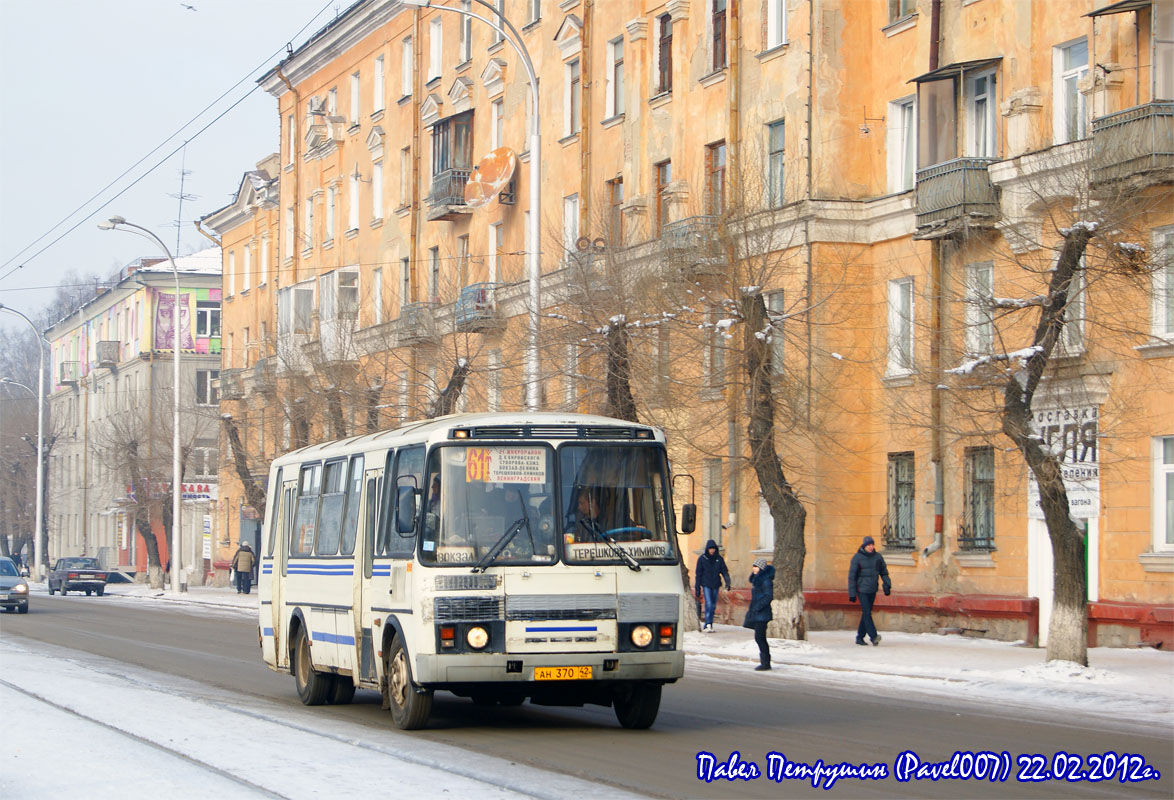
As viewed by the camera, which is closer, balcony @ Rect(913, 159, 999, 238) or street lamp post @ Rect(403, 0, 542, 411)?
balcony @ Rect(913, 159, 999, 238)

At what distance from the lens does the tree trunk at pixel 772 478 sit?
85.0 feet

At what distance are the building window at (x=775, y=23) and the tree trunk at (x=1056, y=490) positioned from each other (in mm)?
13887

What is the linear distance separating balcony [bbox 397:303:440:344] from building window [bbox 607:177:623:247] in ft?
17.0

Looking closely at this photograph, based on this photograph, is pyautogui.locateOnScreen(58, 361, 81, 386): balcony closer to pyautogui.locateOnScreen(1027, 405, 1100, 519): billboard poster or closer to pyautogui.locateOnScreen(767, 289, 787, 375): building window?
pyautogui.locateOnScreen(767, 289, 787, 375): building window

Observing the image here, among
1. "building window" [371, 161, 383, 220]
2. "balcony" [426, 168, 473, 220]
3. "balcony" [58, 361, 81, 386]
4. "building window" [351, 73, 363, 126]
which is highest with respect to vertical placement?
"building window" [351, 73, 363, 126]

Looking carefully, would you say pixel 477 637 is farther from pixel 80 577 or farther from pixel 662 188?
pixel 80 577

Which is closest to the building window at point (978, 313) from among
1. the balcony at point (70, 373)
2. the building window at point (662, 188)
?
the building window at point (662, 188)

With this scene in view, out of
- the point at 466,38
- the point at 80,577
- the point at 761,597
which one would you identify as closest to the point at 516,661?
the point at 761,597

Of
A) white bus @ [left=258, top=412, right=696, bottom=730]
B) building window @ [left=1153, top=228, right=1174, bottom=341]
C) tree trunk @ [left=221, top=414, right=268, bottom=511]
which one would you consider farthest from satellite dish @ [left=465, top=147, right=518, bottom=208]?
white bus @ [left=258, top=412, right=696, bottom=730]

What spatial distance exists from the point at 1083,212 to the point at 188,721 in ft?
40.4

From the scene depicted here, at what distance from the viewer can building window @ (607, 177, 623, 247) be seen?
31625 mm

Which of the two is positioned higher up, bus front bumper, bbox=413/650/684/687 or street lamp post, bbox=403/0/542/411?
street lamp post, bbox=403/0/542/411

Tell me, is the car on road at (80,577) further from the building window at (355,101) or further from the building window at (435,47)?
the building window at (435,47)

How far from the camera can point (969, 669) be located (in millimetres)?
21609
